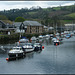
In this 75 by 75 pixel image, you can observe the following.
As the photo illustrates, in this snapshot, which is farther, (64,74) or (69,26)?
(69,26)

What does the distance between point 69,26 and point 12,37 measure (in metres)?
118

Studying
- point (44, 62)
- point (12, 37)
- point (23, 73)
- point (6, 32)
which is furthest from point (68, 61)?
point (6, 32)

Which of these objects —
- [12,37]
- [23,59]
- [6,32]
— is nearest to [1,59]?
[23,59]

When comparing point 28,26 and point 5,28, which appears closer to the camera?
point 5,28

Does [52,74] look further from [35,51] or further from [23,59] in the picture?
[35,51]

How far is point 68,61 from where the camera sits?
39094mm

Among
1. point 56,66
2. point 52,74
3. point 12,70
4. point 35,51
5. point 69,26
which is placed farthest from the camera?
point 69,26

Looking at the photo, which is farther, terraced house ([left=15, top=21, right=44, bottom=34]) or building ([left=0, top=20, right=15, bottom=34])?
terraced house ([left=15, top=21, right=44, bottom=34])

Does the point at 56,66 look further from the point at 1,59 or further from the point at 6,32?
the point at 6,32

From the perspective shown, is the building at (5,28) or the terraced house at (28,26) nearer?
the building at (5,28)

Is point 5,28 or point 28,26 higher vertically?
point 28,26

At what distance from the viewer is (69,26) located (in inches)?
7584

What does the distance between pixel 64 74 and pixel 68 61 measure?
8388 millimetres

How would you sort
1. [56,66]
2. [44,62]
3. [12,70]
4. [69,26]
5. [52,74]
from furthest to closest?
1. [69,26]
2. [44,62]
3. [56,66]
4. [12,70]
5. [52,74]
